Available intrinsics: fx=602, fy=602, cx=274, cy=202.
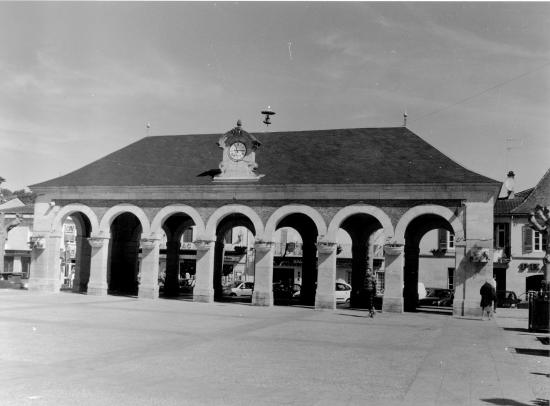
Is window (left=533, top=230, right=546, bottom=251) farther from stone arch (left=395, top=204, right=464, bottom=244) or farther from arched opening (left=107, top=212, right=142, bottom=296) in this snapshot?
arched opening (left=107, top=212, right=142, bottom=296)

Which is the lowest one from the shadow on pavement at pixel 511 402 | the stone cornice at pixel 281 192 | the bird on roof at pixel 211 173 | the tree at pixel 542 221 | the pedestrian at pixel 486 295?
the shadow on pavement at pixel 511 402

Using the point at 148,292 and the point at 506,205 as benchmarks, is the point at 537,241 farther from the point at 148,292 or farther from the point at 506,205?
the point at 148,292

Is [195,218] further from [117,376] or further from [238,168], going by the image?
[117,376]

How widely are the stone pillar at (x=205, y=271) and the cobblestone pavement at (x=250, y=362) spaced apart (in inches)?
279

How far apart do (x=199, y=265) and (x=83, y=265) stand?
8595 mm

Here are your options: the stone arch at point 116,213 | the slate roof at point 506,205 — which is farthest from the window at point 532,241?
the stone arch at point 116,213

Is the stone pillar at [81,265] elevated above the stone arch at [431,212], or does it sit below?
below

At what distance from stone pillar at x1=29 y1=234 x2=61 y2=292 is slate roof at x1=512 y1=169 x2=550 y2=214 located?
29953mm

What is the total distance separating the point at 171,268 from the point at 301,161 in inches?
394

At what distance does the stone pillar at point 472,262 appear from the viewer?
2439 centimetres

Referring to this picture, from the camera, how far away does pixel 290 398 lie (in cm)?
845

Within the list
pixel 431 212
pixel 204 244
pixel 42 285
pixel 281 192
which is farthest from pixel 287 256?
pixel 431 212

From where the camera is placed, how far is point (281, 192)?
2722 cm

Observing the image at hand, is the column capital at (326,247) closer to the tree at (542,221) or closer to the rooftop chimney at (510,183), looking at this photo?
the tree at (542,221)
